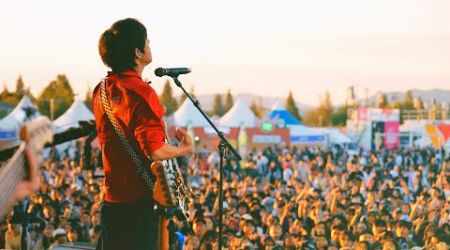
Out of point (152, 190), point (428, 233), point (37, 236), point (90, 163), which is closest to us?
point (152, 190)

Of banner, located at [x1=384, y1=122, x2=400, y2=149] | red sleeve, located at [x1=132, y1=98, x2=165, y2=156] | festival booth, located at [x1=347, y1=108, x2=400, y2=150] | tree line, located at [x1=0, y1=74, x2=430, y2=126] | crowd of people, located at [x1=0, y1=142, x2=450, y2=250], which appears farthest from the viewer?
tree line, located at [x1=0, y1=74, x2=430, y2=126]

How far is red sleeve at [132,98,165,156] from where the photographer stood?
244 cm

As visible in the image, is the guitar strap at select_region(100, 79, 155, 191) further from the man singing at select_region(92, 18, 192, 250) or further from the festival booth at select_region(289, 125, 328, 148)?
the festival booth at select_region(289, 125, 328, 148)

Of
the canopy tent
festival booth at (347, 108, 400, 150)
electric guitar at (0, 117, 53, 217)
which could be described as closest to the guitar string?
electric guitar at (0, 117, 53, 217)

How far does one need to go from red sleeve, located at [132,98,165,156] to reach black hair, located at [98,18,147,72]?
221 mm

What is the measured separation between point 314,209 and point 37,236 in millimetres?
3369

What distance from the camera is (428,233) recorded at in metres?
6.80

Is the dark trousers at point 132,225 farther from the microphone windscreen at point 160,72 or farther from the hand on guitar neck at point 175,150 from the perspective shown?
the microphone windscreen at point 160,72

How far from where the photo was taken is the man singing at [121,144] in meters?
2.52

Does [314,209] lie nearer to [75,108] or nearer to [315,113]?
[75,108]


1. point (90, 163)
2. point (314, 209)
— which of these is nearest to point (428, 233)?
point (314, 209)

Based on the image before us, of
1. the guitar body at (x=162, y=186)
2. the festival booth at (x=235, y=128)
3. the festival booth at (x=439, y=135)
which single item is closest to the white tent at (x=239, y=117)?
the festival booth at (x=235, y=128)

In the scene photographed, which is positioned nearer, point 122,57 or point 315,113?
point 122,57

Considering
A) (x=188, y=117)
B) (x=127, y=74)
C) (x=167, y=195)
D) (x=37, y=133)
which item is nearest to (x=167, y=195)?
(x=167, y=195)
